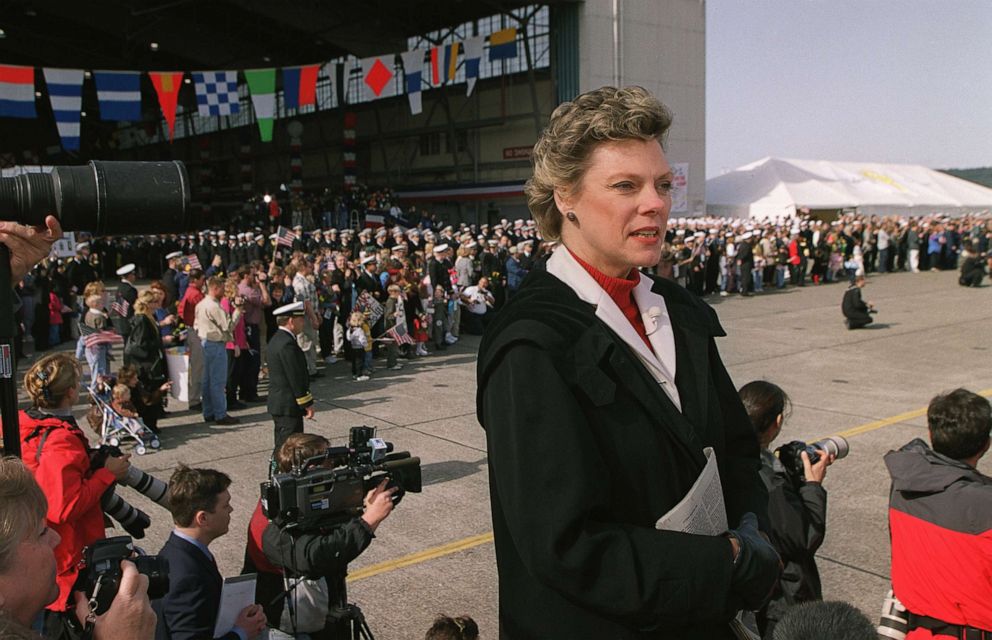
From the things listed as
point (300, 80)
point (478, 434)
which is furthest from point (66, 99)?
point (478, 434)

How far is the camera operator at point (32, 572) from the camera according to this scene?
1.69 metres

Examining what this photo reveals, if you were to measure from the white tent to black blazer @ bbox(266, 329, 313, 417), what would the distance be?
95.8 ft

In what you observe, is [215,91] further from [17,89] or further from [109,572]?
[109,572]

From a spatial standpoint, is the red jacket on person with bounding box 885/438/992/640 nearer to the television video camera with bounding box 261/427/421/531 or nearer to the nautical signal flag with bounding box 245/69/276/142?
the television video camera with bounding box 261/427/421/531

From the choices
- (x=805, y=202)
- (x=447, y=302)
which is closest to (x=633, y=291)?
(x=447, y=302)

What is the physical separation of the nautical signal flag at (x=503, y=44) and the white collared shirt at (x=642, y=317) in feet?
Answer: 79.9

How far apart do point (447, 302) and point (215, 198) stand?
36.7 metres

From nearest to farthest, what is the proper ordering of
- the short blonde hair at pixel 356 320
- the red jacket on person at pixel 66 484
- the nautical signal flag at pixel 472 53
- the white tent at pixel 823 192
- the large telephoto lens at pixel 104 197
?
the large telephoto lens at pixel 104 197
the red jacket on person at pixel 66 484
the short blonde hair at pixel 356 320
the nautical signal flag at pixel 472 53
the white tent at pixel 823 192

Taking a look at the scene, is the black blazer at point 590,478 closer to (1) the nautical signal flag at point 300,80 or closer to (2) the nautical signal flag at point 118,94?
(2) the nautical signal flag at point 118,94

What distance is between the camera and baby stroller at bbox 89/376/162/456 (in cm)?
819

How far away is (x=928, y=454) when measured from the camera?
9.97ft

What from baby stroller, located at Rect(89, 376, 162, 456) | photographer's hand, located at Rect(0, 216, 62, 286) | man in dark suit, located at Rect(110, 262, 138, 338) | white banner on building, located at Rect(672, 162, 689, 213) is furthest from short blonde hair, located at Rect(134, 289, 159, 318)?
white banner on building, located at Rect(672, 162, 689, 213)

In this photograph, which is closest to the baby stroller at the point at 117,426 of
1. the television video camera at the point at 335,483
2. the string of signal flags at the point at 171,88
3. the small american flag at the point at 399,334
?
the small american flag at the point at 399,334

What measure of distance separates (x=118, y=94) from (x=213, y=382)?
41.4 feet
